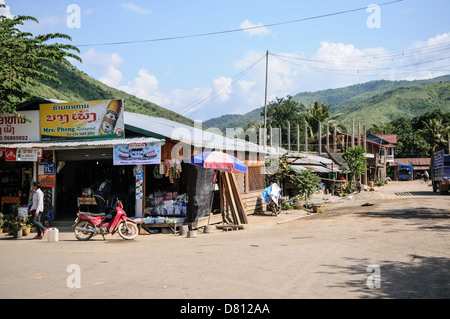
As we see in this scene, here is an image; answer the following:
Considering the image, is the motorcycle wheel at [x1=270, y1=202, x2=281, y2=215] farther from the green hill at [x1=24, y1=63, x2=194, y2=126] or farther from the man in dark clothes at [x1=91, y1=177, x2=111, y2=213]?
the green hill at [x1=24, y1=63, x2=194, y2=126]

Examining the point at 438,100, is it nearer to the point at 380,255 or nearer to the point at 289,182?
the point at 289,182

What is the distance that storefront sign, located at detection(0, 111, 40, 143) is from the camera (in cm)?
1518

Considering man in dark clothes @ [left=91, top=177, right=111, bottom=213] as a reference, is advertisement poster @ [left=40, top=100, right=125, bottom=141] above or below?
above

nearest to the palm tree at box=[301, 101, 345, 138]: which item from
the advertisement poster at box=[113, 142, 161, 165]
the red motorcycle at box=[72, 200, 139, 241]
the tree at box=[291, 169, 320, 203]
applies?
the tree at box=[291, 169, 320, 203]

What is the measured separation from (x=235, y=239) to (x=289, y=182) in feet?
35.2

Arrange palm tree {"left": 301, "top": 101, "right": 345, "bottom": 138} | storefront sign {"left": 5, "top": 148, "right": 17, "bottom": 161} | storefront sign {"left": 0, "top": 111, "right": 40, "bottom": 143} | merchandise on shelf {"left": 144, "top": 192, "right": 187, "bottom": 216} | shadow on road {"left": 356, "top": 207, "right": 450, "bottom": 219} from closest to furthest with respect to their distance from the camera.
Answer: merchandise on shelf {"left": 144, "top": 192, "right": 187, "bottom": 216} < storefront sign {"left": 5, "top": 148, "right": 17, "bottom": 161} < storefront sign {"left": 0, "top": 111, "right": 40, "bottom": 143} < shadow on road {"left": 356, "top": 207, "right": 450, "bottom": 219} < palm tree {"left": 301, "top": 101, "right": 345, "bottom": 138}

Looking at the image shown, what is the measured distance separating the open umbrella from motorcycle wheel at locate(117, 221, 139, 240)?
9.03 feet

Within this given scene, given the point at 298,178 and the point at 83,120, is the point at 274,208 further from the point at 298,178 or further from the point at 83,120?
the point at 83,120

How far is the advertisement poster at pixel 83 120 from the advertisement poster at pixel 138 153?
855 millimetres

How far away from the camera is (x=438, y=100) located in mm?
143500

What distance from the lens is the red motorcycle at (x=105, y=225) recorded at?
1172cm

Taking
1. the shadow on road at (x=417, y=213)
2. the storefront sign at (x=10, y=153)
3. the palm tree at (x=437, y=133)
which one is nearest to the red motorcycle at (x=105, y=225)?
the storefront sign at (x=10, y=153)

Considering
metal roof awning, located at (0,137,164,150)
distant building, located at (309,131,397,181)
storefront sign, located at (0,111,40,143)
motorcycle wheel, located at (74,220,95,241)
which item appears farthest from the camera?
distant building, located at (309,131,397,181)

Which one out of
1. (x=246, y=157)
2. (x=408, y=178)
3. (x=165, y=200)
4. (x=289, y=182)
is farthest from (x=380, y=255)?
(x=408, y=178)
